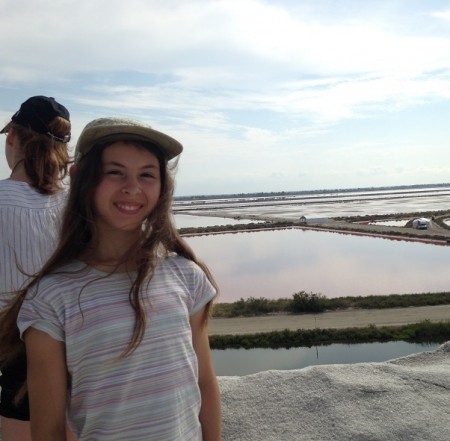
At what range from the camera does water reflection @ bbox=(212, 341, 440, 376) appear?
874 centimetres

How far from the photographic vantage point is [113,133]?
1.37 m

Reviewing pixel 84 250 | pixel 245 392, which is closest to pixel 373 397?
pixel 245 392

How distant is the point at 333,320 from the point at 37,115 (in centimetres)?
1059

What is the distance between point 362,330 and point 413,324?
45.1 inches

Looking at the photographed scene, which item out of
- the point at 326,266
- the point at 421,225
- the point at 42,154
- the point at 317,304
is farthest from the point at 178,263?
the point at 421,225

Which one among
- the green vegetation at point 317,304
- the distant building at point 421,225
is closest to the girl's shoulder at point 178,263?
the green vegetation at point 317,304

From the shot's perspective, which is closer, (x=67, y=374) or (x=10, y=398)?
(x=67, y=374)

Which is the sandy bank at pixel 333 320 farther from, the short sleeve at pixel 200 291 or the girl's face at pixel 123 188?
the girl's face at pixel 123 188

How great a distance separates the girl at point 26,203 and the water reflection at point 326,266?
1251cm

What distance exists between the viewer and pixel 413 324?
417 inches

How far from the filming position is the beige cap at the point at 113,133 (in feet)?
4.43

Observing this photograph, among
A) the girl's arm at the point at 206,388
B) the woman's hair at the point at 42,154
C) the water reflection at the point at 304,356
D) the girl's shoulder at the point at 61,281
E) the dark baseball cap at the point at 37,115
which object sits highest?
the dark baseball cap at the point at 37,115

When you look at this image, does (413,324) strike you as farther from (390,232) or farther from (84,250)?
(390,232)

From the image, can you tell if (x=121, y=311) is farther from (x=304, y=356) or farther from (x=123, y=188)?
(x=304, y=356)
